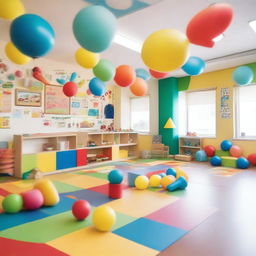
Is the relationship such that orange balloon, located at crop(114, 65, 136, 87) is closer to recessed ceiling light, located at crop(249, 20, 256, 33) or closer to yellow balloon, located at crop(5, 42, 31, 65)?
yellow balloon, located at crop(5, 42, 31, 65)

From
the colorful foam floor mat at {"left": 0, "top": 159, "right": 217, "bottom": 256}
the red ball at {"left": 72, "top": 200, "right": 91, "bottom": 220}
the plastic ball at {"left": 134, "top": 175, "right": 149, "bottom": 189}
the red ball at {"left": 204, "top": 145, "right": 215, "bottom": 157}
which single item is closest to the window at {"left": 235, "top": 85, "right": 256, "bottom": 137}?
the red ball at {"left": 204, "top": 145, "right": 215, "bottom": 157}

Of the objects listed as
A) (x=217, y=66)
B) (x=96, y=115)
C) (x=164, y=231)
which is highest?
(x=217, y=66)

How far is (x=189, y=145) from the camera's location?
Answer: 760cm

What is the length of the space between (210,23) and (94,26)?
3.09 ft

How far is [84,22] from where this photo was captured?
1.98 m

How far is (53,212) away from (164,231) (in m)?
1.42

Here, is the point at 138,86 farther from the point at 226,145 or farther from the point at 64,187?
the point at 226,145

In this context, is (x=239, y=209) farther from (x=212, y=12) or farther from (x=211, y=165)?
(x=211, y=165)

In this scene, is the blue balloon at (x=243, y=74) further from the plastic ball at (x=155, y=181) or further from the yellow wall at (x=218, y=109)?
the yellow wall at (x=218, y=109)

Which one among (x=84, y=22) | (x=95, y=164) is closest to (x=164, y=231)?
(x=84, y=22)

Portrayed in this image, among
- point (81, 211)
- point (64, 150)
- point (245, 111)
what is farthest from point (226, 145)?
point (81, 211)

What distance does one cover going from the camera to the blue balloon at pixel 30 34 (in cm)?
190

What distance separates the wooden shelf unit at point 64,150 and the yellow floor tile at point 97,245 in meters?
3.16

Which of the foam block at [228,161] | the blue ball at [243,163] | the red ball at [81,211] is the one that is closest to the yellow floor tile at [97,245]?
the red ball at [81,211]
